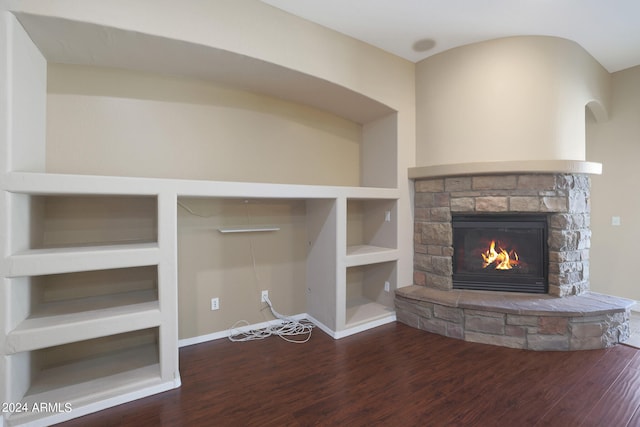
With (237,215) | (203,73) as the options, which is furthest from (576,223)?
(203,73)

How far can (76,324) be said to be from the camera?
1.73 meters

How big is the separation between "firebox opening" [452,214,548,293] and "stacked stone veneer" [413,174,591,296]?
0.31 ft

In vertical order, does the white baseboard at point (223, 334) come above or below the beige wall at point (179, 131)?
below

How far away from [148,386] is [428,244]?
2.79m

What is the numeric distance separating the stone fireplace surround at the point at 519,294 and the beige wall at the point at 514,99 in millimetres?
253

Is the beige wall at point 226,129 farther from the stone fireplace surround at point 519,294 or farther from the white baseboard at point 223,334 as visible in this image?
the stone fireplace surround at point 519,294

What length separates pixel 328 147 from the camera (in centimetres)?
333

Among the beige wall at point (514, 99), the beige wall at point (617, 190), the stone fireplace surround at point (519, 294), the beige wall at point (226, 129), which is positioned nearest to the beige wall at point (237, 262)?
the beige wall at point (226, 129)

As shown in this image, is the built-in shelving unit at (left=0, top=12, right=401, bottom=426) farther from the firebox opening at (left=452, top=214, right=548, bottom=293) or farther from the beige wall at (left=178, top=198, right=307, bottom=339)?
the firebox opening at (left=452, top=214, right=548, bottom=293)

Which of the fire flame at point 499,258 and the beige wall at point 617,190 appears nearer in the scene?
the fire flame at point 499,258

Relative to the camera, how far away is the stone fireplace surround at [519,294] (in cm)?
245

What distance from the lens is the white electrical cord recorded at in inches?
106

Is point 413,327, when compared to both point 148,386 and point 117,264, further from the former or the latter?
point 117,264

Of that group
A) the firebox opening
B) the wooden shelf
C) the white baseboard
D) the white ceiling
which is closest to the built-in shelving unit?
the wooden shelf
